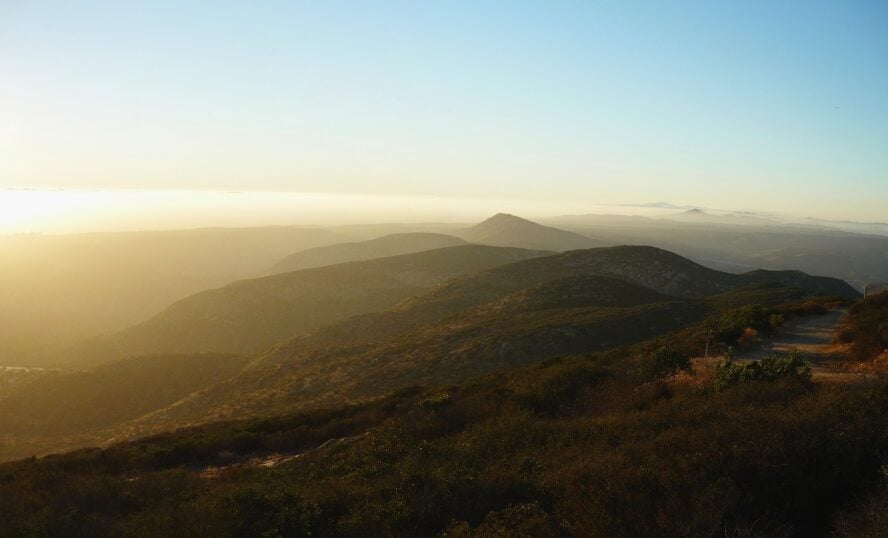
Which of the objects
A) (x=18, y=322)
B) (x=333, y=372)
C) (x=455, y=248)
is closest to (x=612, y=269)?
(x=333, y=372)

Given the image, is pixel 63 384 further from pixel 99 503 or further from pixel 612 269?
pixel 612 269

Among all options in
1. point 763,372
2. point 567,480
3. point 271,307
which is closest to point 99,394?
point 271,307

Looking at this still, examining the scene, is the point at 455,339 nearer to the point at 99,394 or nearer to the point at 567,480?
the point at 567,480

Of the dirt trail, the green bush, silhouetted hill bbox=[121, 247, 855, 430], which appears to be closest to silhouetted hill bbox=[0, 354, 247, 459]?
silhouetted hill bbox=[121, 247, 855, 430]

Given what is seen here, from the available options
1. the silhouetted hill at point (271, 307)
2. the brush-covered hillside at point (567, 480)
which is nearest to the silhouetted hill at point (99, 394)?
the silhouetted hill at point (271, 307)

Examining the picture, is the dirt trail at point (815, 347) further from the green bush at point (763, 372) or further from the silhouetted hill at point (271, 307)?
the silhouetted hill at point (271, 307)

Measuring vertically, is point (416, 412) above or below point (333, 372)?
above
